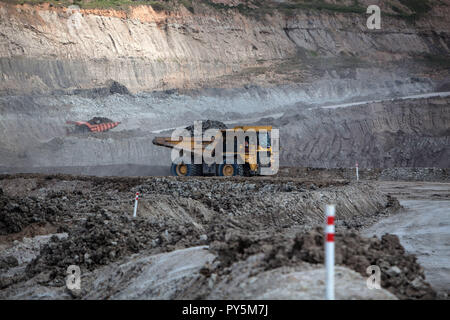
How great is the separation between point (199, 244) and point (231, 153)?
12271mm

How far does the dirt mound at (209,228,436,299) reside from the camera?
5.52 meters

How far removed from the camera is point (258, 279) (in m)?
5.26

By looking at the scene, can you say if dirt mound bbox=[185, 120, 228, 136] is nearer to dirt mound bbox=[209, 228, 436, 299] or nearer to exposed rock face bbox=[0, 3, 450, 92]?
dirt mound bbox=[209, 228, 436, 299]

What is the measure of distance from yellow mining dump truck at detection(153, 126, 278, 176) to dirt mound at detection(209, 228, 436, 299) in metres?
12.9

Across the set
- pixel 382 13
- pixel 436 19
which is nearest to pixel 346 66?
pixel 382 13

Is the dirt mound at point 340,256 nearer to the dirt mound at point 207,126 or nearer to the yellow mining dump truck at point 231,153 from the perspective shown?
the yellow mining dump truck at point 231,153

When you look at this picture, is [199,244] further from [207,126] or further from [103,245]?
[207,126]

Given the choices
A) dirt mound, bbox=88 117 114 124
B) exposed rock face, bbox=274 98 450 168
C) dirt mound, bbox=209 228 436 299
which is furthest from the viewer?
dirt mound, bbox=88 117 114 124

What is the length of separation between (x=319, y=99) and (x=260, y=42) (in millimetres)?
9888

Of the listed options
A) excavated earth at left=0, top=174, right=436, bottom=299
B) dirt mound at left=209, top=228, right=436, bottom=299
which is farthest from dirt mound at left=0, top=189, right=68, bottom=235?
dirt mound at left=209, top=228, right=436, bottom=299

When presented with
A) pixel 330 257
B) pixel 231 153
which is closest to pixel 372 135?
pixel 231 153

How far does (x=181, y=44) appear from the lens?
4709cm

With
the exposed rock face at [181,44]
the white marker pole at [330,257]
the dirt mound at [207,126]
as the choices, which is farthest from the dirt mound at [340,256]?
the exposed rock face at [181,44]

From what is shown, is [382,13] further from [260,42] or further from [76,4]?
[76,4]
